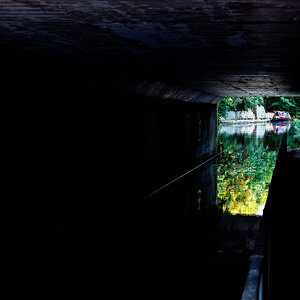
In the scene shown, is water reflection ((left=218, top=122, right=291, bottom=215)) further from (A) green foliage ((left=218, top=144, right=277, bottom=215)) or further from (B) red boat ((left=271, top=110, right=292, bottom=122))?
(B) red boat ((left=271, top=110, right=292, bottom=122))

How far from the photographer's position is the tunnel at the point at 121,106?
174 inches

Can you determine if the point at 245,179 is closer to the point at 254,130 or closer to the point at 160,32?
the point at 160,32

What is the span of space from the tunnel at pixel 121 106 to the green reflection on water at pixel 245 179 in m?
0.93

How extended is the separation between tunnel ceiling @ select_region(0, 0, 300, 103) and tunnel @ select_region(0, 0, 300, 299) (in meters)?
0.02

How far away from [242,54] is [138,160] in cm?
587

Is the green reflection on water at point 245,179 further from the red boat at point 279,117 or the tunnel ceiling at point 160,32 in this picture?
the red boat at point 279,117

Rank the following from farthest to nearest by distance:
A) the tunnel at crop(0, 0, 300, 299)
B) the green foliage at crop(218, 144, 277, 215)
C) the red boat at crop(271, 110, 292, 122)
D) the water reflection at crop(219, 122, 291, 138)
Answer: the red boat at crop(271, 110, 292, 122) < the water reflection at crop(219, 122, 291, 138) < the green foliage at crop(218, 144, 277, 215) < the tunnel at crop(0, 0, 300, 299)

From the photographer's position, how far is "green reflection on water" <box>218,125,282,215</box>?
40.6 ft

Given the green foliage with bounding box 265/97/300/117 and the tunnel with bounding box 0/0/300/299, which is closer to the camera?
the tunnel with bounding box 0/0/300/299

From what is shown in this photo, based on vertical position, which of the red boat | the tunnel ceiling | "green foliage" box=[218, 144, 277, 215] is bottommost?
"green foliage" box=[218, 144, 277, 215]

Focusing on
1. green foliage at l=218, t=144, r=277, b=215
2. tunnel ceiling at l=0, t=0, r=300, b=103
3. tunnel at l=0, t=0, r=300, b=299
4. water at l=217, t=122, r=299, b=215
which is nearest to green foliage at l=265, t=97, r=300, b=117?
water at l=217, t=122, r=299, b=215

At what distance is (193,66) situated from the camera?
8.69 metres

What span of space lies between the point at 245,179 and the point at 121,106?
839 cm

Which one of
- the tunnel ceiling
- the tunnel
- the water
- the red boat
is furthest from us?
the red boat
